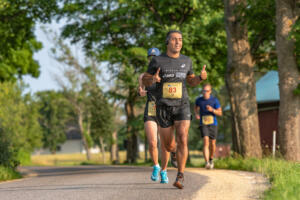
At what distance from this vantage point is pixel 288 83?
465 inches

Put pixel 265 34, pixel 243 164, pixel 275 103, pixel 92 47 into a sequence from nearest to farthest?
pixel 243 164 < pixel 265 34 < pixel 92 47 < pixel 275 103

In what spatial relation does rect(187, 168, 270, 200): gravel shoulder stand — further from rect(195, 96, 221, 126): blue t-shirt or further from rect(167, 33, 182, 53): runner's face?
rect(195, 96, 221, 126): blue t-shirt

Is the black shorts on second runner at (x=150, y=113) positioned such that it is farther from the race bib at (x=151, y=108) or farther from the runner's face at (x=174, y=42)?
the runner's face at (x=174, y=42)

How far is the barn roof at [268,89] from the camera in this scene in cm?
2595

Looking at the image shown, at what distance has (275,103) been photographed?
87.5 ft

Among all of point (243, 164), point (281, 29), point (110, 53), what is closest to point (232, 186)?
point (243, 164)

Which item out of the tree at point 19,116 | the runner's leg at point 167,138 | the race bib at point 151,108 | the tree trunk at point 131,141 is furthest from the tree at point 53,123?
the runner's leg at point 167,138

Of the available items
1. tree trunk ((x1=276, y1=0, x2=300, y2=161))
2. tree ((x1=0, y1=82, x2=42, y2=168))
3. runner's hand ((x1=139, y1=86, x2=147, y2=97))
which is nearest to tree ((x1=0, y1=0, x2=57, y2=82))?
tree ((x1=0, y1=82, x2=42, y2=168))

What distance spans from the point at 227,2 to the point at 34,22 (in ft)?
21.2

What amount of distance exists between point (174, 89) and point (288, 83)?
633 cm

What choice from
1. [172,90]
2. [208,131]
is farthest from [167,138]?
[208,131]

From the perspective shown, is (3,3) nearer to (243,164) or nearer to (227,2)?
(227,2)

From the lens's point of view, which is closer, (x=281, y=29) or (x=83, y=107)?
(x=281, y=29)

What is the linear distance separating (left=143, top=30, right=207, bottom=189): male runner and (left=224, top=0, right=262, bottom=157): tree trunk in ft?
22.6
